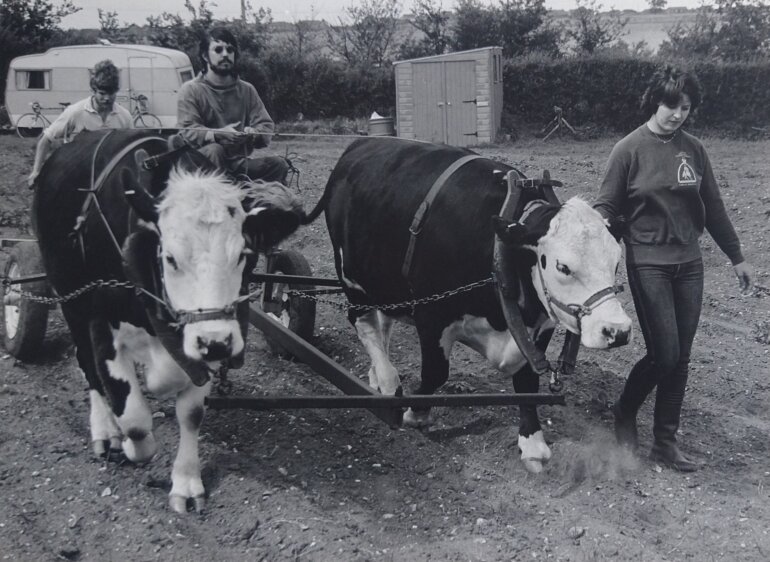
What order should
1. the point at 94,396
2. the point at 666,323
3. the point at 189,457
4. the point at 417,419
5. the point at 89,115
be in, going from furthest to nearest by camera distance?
the point at 89,115
the point at 417,419
the point at 94,396
the point at 666,323
the point at 189,457

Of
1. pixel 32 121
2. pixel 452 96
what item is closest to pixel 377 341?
pixel 452 96

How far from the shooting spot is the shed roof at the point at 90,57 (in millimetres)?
22453

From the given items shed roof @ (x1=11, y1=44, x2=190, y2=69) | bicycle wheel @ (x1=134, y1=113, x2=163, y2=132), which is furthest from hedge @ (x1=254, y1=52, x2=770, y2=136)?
bicycle wheel @ (x1=134, y1=113, x2=163, y2=132)

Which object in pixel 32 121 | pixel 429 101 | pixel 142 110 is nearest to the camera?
pixel 429 101

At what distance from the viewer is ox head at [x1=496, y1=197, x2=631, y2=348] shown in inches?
166

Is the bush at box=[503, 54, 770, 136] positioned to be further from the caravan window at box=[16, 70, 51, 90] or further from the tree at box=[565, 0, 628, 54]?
the caravan window at box=[16, 70, 51, 90]

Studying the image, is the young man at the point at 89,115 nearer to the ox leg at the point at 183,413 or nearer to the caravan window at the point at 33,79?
the ox leg at the point at 183,413

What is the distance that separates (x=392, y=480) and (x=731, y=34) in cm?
2426

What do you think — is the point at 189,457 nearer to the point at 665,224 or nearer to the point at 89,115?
the point at 89,115

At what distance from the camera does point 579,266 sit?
4.32m

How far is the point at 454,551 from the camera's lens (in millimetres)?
4074

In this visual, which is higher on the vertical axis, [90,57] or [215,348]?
[90,57]

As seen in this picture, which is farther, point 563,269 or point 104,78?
point 104,78

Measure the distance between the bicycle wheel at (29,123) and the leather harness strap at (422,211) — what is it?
18.7 metres
